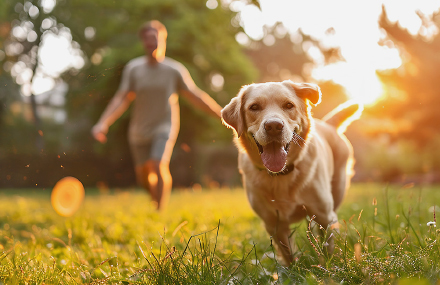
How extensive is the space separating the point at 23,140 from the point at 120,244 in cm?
1559

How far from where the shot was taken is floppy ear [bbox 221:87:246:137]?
2646 millimetres

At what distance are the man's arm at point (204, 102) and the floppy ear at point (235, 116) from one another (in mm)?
1643

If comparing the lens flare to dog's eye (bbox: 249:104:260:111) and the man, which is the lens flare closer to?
the man

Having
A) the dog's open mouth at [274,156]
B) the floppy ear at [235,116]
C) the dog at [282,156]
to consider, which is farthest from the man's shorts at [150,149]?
the dog's open mouth at [274,156]

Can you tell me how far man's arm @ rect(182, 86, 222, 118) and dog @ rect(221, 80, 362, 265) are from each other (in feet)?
5.61

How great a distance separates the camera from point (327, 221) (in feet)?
8.75

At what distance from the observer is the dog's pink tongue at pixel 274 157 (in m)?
2.45

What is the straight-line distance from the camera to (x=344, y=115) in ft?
12.3

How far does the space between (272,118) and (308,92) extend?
47cm

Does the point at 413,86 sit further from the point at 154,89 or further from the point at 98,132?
the point at 98,132

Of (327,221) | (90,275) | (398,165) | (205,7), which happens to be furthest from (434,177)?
(90,275)

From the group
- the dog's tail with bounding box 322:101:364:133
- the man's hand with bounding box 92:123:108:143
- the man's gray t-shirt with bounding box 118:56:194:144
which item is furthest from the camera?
the man's gray t-shirt with bounding box 118:56:194:144

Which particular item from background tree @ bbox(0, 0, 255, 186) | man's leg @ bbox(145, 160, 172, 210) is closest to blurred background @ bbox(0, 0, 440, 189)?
background tree @ bbox(0, 0, 255, 186)

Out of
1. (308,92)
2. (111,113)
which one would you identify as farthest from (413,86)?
(308,92)
